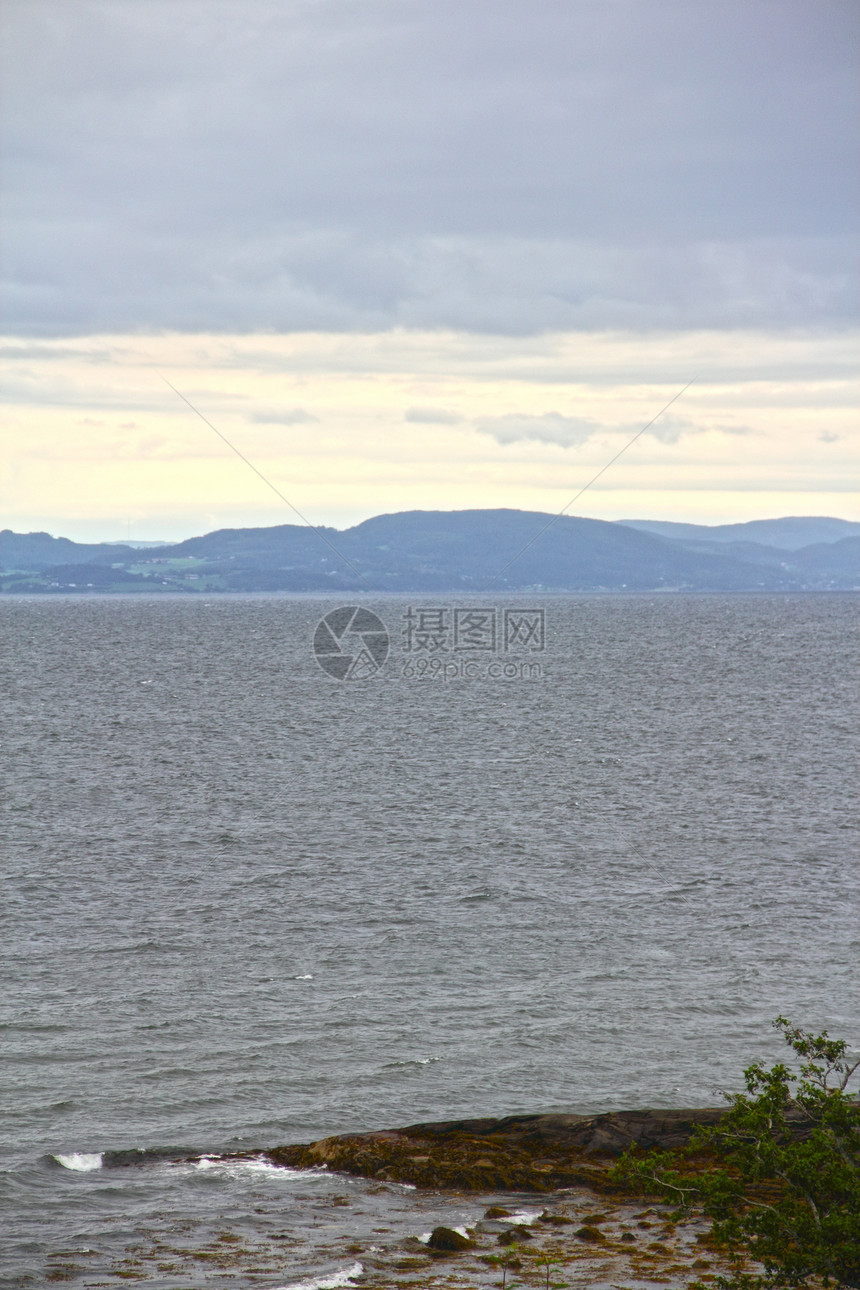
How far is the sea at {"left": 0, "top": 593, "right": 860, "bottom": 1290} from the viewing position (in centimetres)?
1933

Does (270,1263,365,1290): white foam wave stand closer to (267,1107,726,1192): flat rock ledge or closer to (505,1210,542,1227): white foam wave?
(505,1210,542,1227): white foam wave

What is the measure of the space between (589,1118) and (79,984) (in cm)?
1342

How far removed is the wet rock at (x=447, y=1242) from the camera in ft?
55.6

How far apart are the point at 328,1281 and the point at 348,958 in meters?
14.9

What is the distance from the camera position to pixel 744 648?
153 m

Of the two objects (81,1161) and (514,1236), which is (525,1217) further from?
(81,1161)

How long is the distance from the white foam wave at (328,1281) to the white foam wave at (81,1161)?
19.2 ft

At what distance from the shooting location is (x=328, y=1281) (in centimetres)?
1589

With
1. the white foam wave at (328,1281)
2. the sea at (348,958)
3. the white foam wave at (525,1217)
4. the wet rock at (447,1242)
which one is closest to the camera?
the white foam wave at (328,1281)

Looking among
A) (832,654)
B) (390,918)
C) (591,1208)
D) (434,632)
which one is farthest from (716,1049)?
(434,632)

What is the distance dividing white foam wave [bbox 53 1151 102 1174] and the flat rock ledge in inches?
117
